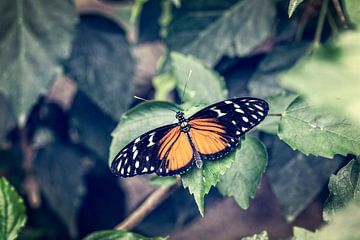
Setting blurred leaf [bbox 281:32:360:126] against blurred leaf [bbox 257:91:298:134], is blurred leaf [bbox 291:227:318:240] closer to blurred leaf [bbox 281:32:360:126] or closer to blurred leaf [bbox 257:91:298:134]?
blurred leaf [bbox 257:91:298:134]

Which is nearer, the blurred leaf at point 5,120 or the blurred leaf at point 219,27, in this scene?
the blurred leaf at point 219,27

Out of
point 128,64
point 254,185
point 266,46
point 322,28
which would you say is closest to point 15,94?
point 128,64

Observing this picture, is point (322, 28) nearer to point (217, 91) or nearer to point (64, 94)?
point (217, 91)

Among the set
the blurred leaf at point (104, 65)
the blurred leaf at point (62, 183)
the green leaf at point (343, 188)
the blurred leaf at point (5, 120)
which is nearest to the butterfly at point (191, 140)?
the green leaf at point (343, 188)

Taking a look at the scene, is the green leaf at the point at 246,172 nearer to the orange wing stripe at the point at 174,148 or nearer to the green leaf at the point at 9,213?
the orange wing stripe at the point at 174,148

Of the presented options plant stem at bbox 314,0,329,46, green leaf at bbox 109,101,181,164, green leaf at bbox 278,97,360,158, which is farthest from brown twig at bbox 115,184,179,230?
plant stem at bbox 314,0,329,46

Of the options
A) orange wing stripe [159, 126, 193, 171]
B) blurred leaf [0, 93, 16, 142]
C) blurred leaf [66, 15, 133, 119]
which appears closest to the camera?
orange wing stripe [159, 126, 193, 171]
